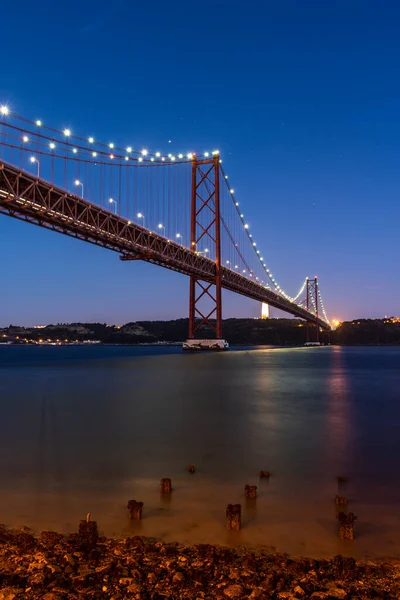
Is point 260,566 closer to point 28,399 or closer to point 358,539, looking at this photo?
point 358,539

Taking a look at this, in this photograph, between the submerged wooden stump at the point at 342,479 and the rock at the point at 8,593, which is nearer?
the rock at the point at 8,593

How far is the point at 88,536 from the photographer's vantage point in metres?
3.74

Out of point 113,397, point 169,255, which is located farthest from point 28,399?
point 169,255

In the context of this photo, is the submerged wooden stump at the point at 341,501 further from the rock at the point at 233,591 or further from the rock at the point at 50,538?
the rock at the point at 50,538

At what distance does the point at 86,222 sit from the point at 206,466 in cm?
2679

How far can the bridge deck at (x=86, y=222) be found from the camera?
25.2 metres

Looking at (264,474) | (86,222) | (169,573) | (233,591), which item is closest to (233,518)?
(169,573)

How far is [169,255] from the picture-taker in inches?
1634

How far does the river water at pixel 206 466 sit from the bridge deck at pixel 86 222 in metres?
14.4

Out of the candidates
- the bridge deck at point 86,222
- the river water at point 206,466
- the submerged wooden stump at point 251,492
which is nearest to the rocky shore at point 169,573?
the river water at point 206,466

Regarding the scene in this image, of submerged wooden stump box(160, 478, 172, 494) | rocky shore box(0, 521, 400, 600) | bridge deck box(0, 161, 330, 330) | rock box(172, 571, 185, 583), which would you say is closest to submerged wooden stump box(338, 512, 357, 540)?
rocky shore box(0, 521, 400, 600)

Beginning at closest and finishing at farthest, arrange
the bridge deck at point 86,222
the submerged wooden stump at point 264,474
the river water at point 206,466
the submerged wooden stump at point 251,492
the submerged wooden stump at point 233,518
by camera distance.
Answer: the submerged wooden stump at point 233,518 → the river water at point 206,466 → the submerged wooden stump at point 251,492 → the submerged wooden stump at point 264,474 → the bridge deck at point 86,222

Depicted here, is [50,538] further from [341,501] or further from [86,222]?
[86,222]

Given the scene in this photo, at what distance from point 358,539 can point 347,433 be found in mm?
6177
